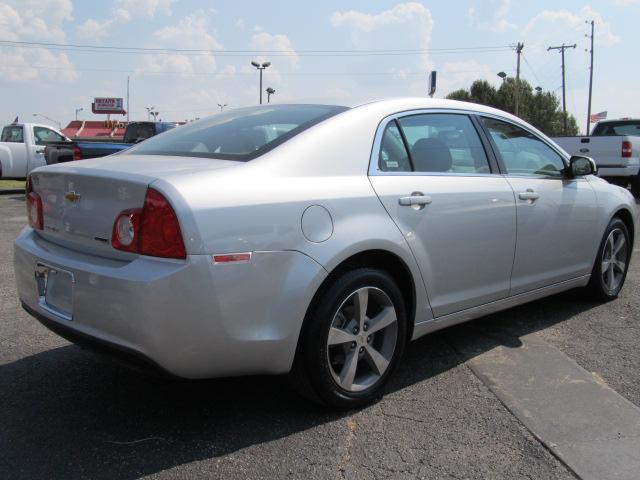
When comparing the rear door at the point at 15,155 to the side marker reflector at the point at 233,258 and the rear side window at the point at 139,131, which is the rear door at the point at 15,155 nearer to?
the rear side window at the point at 139,131

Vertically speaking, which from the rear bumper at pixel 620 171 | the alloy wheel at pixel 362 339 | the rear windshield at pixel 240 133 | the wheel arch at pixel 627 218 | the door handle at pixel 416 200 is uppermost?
the rear windshield at pixel 240 133

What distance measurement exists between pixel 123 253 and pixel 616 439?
2.39m

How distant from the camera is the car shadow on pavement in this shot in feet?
8.44

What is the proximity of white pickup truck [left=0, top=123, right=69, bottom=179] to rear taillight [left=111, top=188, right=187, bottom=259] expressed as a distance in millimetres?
14392

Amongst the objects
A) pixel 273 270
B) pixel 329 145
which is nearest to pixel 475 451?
pixel 273 270

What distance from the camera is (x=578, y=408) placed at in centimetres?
314

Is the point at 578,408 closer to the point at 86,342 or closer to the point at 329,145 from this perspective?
the point at 329,145

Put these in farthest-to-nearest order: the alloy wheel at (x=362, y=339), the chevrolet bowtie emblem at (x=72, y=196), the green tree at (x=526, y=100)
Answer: the green tree at (x=526, y=100), the alloy wheel at (x=362, y=339), the chevrolet bowtie emblem at (x=72, y=196)

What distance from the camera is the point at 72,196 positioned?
2826mm

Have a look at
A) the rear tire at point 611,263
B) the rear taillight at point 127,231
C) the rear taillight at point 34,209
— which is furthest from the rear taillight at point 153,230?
the rear tire at point 611,263

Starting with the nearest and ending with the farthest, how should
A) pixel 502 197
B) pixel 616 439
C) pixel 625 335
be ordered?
pixel 616 439 < pixel 502 197 < pixel 625 335

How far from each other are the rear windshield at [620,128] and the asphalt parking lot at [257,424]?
12610 mm

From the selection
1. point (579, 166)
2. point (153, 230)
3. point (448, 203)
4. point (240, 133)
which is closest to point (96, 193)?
point (153, 230)

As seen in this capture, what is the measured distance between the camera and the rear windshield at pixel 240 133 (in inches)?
118
